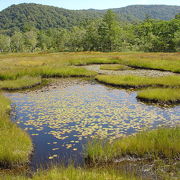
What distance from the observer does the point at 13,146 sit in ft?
28.0

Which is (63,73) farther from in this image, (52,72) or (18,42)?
(18,42)

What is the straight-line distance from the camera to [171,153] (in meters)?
8.20

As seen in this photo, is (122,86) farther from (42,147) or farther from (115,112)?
(42,147)

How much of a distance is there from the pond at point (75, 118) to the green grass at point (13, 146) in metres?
0.42

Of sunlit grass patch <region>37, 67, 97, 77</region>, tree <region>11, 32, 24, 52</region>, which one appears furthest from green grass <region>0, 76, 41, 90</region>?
tree <region>11, 32, 24, 52</region>

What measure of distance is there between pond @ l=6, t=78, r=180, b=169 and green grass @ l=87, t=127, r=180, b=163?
637mm

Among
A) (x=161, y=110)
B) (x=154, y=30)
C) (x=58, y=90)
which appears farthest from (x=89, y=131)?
(x=154, y=30)

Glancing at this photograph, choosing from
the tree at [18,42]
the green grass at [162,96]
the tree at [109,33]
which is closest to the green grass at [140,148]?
the green grass at [162,96]

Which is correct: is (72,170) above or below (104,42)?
below

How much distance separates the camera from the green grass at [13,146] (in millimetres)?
8023

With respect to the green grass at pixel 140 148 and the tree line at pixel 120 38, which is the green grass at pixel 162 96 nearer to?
the green grass at pixel 140 148

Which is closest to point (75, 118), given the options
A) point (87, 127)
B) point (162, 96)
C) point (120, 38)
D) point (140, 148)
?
point (87, 127)

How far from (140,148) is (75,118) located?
5006 mm

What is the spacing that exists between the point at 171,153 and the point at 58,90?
13.8 metres
